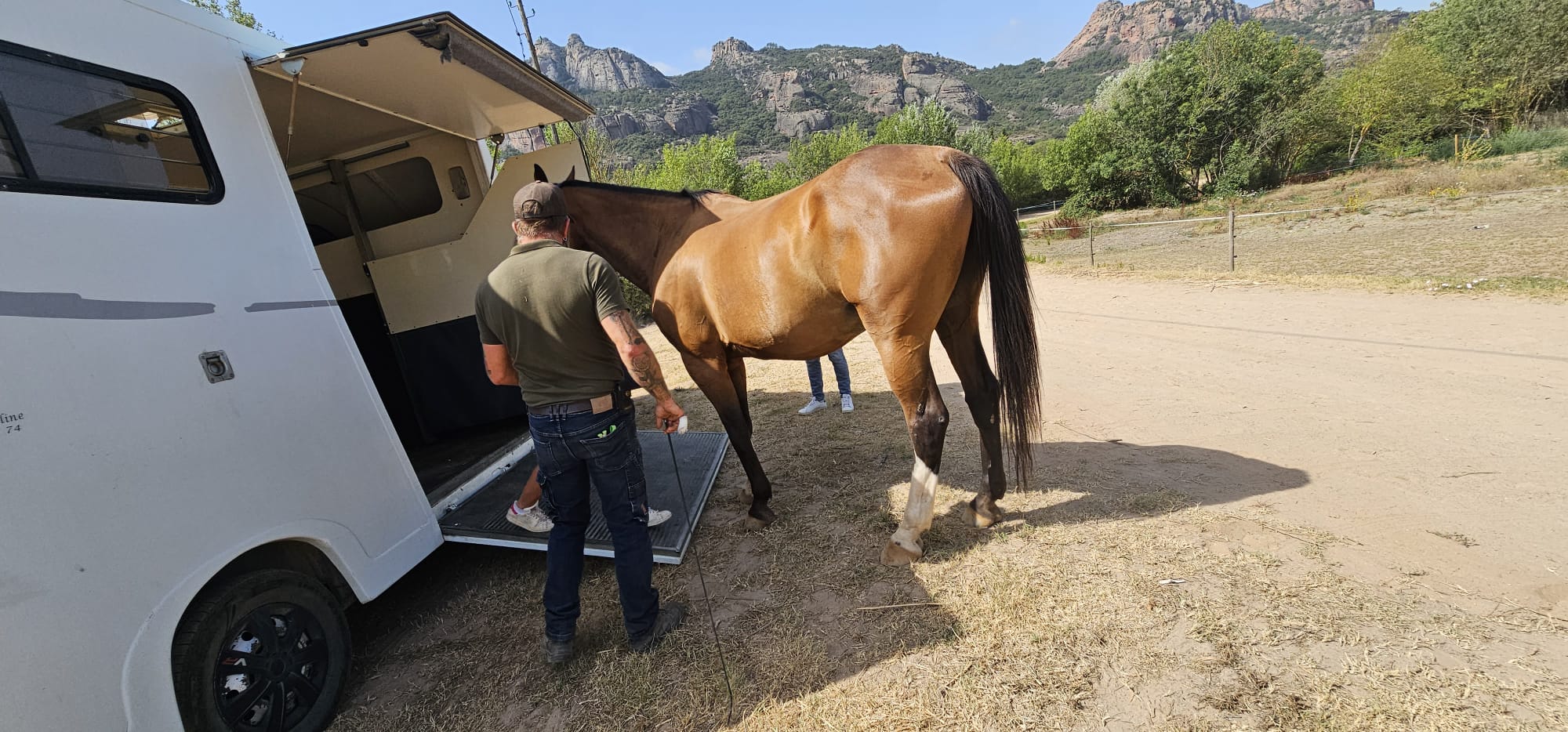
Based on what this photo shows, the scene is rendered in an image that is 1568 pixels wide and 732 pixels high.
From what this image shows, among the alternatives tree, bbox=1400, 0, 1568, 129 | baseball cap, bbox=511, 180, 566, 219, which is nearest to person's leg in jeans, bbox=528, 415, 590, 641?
baseball cap, bbox=511, 180, 566, 219

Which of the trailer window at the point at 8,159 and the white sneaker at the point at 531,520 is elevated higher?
the trailer window at the point at 8,159

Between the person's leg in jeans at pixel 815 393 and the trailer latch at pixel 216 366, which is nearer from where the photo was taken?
the trailer latch at pixel 216 366

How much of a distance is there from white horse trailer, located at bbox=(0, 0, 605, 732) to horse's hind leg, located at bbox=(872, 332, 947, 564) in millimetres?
2369

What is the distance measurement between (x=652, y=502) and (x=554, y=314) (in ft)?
5.47

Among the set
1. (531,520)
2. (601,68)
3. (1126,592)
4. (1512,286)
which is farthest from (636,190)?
(601,68)

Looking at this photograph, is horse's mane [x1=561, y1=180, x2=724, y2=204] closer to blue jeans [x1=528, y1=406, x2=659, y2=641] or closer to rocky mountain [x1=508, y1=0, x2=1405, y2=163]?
blue jeans [x1=528, y1=406, x2=659, y2=641]

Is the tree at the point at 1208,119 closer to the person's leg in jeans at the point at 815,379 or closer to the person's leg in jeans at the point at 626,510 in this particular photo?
the person's leg in jeans at the point at 815,379

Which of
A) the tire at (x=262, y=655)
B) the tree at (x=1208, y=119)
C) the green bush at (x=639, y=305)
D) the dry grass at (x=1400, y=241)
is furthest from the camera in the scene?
the tree at (x=1208, y=119)

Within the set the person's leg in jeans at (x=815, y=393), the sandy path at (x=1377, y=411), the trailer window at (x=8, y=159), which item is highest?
the trailer window at (x=8, y=159)

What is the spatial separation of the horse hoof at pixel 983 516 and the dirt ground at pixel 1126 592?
0.19ft

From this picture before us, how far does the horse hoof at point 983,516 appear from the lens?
121 inches

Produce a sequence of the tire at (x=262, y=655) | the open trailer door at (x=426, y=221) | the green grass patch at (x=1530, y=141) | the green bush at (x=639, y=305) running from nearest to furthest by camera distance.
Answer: the tire at (x=262, y=655) → the open trailer door at (x=426, y=221) → the green bush at (x=639, y=305) → the green grass patch at (x=1530, y=141)

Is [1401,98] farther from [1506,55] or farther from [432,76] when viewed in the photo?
[432,76]

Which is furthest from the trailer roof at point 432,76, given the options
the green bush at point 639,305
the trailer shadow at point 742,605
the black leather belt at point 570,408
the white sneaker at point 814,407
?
the green bush at point 639,305
